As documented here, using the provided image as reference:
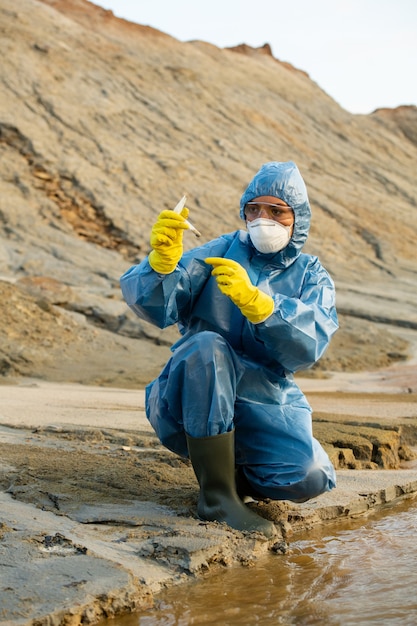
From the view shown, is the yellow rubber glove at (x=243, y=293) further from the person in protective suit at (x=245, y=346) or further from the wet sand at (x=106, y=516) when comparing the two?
the wet sand at (x=106, y=516)

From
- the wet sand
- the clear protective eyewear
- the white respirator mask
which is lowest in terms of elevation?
the wet sand

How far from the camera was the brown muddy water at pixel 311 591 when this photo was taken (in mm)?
2541

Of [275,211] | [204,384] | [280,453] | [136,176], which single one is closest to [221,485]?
[280,453]

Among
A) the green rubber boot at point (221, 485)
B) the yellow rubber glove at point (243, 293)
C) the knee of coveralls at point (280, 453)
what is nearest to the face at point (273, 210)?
the yellow rubber glove at point (243, 293)

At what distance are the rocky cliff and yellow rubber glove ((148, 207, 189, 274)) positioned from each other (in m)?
7.06

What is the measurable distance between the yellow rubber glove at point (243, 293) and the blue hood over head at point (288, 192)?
0.52 meters

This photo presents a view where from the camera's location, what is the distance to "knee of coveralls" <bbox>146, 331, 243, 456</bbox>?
329cm

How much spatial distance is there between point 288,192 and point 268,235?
0.67 ft

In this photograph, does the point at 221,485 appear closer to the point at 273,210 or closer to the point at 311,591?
the point at 311,591

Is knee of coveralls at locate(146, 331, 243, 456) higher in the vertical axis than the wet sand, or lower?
higher

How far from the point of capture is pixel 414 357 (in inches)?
574

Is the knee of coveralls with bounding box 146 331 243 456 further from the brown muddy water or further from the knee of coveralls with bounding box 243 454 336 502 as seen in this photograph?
the brown muddy water

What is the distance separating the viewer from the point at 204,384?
3.30 m

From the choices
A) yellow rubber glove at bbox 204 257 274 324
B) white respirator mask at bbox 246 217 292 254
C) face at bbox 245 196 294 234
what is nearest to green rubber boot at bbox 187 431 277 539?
yellow rubber glove at bbox 204 257 274 324
